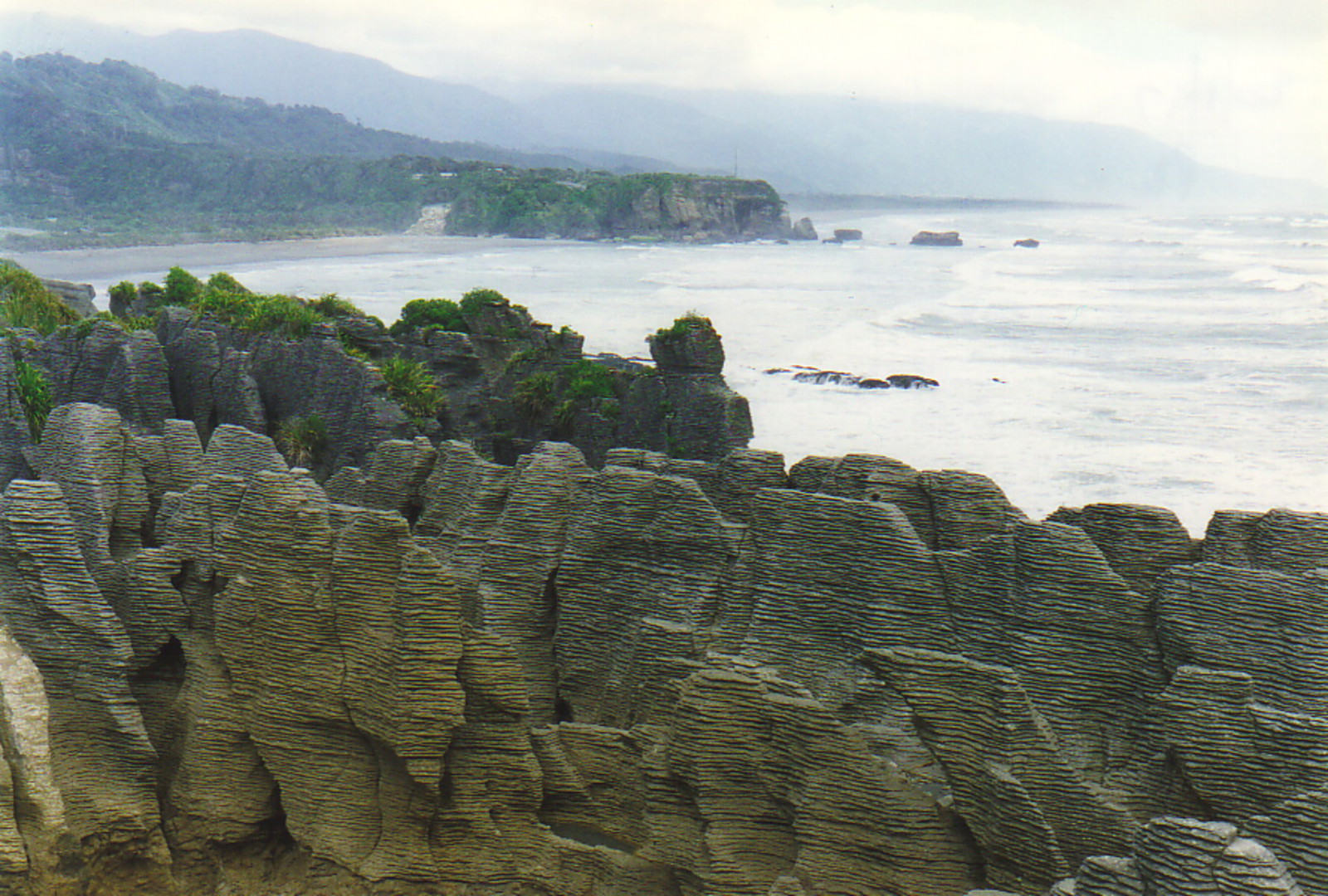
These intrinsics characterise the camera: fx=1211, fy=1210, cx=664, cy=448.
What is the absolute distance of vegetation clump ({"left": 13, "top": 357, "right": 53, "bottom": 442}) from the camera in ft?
60.5

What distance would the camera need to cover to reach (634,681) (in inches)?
466

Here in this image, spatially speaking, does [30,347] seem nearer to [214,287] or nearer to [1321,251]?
[214,287]

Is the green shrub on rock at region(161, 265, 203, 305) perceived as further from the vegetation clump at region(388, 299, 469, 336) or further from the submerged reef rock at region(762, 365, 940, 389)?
the submerged reef rock at region(762, 365, 940, 389)

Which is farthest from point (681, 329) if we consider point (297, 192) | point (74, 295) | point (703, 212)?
point (297, 192)

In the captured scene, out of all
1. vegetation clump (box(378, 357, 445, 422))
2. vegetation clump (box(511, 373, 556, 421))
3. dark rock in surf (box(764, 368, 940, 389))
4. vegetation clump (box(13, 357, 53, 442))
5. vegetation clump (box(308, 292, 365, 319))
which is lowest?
dark rock in surf (box(764, 368, 940, 389))

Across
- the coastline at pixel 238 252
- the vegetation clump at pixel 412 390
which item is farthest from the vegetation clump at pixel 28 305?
the coastline at pixel 238 252

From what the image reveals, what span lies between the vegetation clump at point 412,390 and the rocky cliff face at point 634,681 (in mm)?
12136

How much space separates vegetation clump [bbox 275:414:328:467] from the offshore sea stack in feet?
23.4

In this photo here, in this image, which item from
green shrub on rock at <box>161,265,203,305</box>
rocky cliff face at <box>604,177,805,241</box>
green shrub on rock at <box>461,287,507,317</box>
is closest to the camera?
green shrub on rock at <box>161,265,203,305</box>

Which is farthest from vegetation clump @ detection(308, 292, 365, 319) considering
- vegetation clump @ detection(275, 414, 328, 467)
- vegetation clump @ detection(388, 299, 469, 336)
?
vegetation clump @ detection(275, 414, 328, 467)

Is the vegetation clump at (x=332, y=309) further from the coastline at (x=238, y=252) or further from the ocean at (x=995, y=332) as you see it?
the coastline at (x=238, y=252)

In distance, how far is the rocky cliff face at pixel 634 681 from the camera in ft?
31.3

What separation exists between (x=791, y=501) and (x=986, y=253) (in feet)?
441

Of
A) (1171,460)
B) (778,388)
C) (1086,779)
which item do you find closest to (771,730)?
(1086,779)
